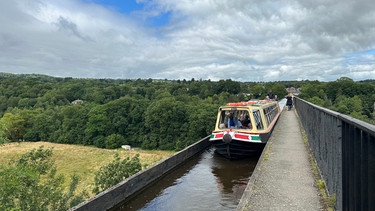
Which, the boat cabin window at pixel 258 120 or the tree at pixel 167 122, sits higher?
the boat cabin window at pixel 258 120

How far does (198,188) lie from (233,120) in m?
5.49

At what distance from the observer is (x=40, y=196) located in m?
9.12

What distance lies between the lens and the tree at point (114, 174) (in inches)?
386

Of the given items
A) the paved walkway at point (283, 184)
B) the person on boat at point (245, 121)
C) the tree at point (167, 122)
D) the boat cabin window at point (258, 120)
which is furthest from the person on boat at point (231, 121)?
the tree at point (167, 122)

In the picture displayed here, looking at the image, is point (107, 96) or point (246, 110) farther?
point (107, 96)

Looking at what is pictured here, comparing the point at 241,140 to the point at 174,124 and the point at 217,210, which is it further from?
the point at 174,124

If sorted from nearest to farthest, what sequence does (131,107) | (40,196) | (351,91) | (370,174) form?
(370,174) < (40,196) < (131,107) < (351,91)

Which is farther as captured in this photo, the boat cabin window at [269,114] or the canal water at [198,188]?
the boat cabin window at [269,114]

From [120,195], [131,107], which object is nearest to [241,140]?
[120,195]

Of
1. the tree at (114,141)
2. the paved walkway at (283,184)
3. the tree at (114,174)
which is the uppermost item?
the paved walkway at (283,184)

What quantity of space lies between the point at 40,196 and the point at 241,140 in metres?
7.36

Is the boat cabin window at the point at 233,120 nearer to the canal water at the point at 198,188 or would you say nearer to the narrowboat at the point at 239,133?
the narrowboat at the point at 239,133

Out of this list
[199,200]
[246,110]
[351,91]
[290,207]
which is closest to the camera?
[290,207]

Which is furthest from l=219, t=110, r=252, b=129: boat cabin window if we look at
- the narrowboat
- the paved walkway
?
the paved walkway
